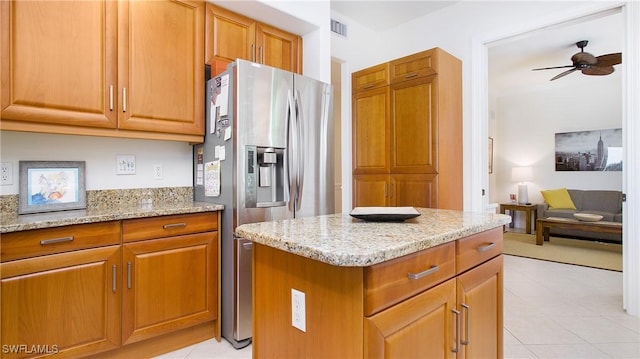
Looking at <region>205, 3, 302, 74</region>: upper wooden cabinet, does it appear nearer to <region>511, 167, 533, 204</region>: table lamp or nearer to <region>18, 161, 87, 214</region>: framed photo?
<region>18, 161, 87, 214</region>: framed photo

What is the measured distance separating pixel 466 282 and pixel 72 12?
7.72ft

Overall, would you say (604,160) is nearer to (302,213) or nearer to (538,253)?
(538,253)

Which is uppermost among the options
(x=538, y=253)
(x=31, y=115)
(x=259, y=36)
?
(x=259, y=36)

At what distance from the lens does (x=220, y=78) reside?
2172 mm

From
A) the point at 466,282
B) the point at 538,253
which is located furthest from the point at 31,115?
the point at 538,253

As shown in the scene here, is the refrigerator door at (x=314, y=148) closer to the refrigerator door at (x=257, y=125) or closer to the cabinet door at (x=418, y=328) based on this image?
the refrigerator door at (x=257, y=125)

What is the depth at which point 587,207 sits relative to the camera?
5.45m

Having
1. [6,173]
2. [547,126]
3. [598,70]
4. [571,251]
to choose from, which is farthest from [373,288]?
[547,126]

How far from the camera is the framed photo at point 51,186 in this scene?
1.87 m

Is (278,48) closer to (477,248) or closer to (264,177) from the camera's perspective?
(264,177)

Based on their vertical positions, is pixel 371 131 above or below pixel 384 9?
below

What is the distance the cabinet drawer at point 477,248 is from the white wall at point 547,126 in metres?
5.61

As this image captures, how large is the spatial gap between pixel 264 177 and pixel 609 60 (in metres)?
4.24

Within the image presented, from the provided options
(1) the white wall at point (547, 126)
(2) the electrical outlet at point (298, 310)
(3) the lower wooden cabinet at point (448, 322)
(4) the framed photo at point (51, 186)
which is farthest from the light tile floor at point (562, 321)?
(1) the white wall at point (547, 126)
